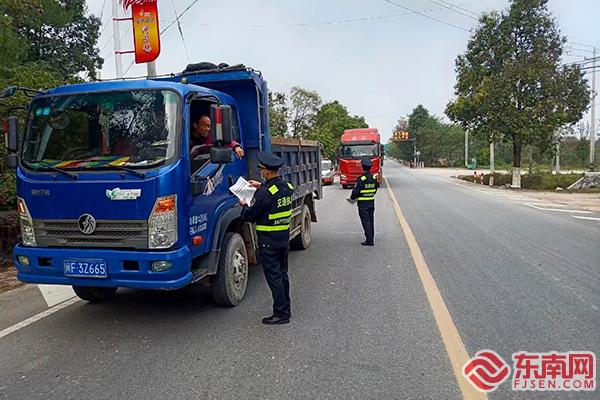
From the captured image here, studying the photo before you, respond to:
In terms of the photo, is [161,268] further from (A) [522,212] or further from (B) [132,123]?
(A) [522,212]

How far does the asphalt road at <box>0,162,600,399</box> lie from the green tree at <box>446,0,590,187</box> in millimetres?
18426

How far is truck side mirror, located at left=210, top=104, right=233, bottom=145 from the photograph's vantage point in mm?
4438

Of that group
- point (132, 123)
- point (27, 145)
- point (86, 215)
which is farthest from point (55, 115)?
point (86, 215)

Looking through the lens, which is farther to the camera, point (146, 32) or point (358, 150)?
point (358, 150)

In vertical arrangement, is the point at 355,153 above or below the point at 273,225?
above

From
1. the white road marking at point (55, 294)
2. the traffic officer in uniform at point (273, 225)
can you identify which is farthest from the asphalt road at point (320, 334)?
the white road marking at point (55, 294)

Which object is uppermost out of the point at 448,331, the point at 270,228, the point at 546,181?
the point at 270,228

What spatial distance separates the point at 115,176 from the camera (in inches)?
159

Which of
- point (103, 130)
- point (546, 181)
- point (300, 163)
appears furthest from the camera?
point (546, 181)

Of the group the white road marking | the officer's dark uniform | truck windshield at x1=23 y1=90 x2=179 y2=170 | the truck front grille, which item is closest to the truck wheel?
the truck front grille

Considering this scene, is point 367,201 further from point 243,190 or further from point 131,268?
point 131,268

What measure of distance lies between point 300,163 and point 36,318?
4.42m

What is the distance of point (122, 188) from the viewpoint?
13.0 feet

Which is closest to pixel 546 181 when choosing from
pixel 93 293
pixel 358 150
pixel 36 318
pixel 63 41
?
pixel 358 150
